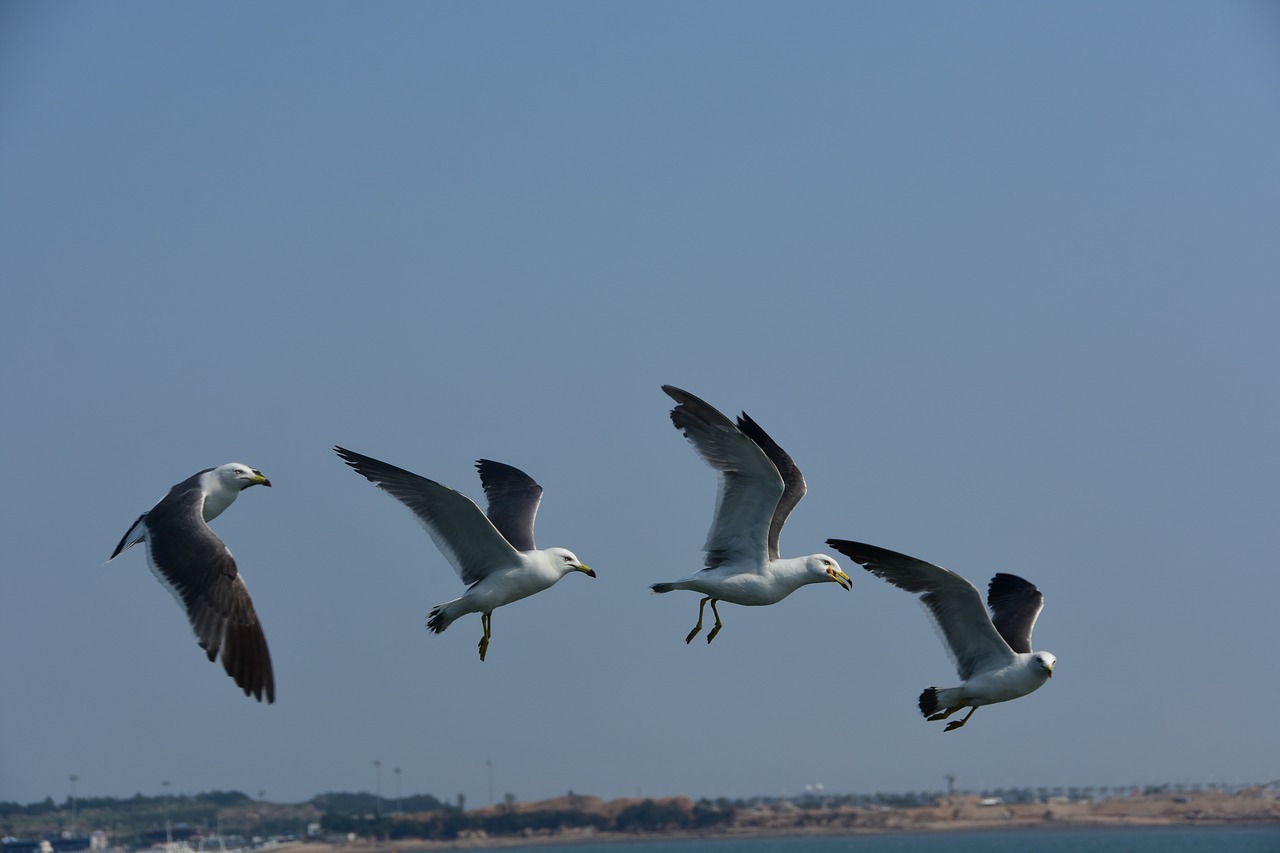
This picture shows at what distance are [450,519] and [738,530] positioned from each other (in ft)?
15.0

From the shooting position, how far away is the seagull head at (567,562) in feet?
77.6

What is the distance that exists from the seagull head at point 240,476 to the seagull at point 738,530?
6.22 metres

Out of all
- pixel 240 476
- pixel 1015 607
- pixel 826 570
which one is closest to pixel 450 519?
pixel 240 476

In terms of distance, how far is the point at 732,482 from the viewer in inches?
939

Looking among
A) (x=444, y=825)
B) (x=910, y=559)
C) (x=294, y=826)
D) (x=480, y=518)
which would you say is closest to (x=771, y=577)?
(x=910, y=559)

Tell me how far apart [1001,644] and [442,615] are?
26.9 feet

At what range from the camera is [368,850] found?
6481 inches

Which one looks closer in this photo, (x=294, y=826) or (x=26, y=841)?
(x=26, y=841)

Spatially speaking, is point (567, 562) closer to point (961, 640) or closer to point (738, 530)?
point (738, 530)

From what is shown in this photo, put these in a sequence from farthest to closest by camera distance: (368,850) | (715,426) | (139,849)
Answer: (139,849) < (368,850) < (715,426)

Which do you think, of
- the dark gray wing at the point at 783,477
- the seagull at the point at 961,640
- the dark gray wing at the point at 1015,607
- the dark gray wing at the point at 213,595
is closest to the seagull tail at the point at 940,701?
the seagull at the point at 961,640

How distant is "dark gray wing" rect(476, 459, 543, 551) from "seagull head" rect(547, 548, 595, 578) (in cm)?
211

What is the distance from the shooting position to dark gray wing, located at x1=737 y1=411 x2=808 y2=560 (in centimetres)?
2516

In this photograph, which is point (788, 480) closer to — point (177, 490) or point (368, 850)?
point (177, 490)
